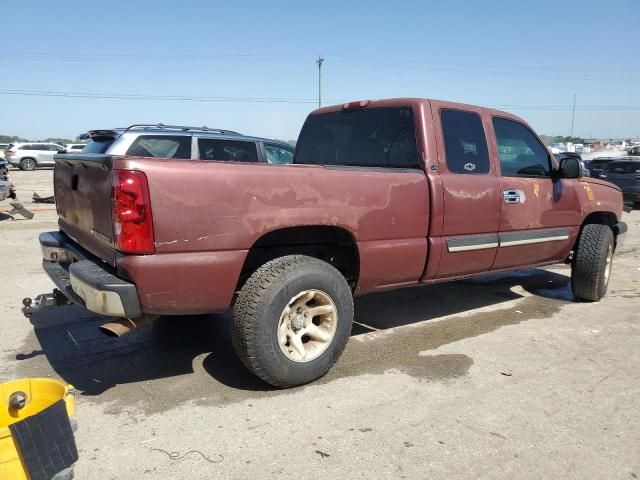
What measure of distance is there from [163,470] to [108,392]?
1.07 m

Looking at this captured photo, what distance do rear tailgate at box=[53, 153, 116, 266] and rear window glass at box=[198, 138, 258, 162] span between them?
12.1 feet

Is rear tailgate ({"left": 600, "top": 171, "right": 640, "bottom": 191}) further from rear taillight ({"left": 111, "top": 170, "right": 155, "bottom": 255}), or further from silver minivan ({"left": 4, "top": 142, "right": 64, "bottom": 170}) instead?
silver minivan ({"left": 4, "top": 142, "right": 64, "bottom": 170})

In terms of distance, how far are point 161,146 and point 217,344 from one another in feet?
13.6

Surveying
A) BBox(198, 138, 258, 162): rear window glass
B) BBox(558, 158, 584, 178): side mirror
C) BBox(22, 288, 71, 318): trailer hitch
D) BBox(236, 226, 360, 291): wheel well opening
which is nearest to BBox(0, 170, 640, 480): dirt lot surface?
BBox(22, 288, 71, 318): trailer hitch

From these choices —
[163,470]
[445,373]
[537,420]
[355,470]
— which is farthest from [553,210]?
[163,470]

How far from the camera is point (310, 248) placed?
3.82 metres

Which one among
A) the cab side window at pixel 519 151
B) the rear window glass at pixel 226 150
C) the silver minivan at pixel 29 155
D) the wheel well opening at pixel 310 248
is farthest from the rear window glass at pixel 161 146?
the silver minivan at pixel 29 155

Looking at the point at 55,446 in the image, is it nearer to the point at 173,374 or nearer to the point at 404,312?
the point at 173,374

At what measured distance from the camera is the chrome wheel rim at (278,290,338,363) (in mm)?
3391

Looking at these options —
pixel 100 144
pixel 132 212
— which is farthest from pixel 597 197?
pixel 100 144

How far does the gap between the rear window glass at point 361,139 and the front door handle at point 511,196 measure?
97 centimetres

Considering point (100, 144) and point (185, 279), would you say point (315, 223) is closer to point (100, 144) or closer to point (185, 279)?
point (185, 279)

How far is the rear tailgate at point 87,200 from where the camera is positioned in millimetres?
3023

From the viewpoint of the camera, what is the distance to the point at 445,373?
3750mm
